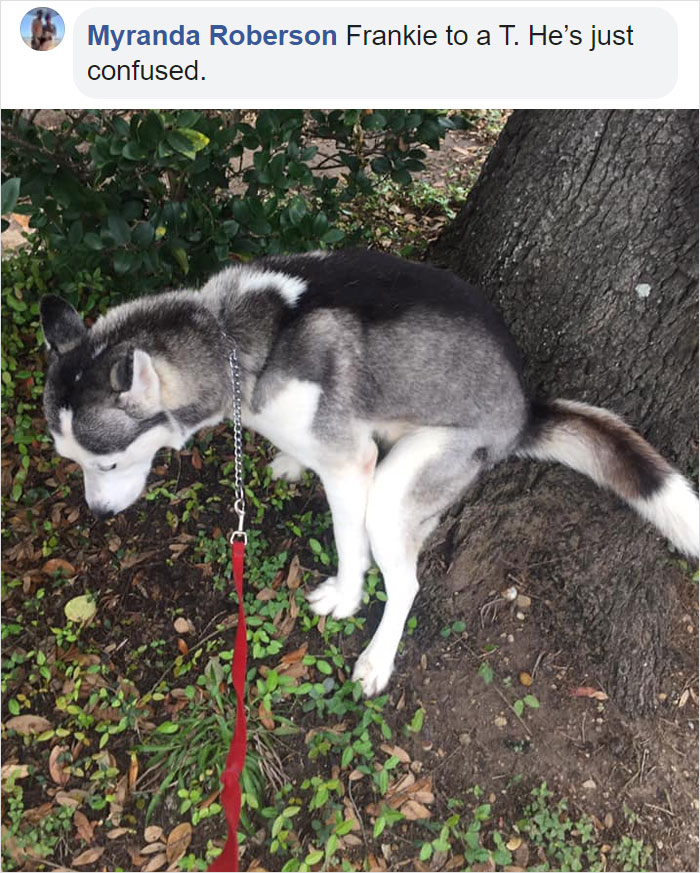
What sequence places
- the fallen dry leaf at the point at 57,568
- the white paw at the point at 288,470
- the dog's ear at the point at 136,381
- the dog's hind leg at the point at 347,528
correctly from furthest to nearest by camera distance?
the white paw at the point at 288,470, the fallen dry leaf at the point at 57,568, the dog's hind leg at the point at 347,528, the dog's ear at the point at 136,381

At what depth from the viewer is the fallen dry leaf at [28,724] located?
303 centimetres

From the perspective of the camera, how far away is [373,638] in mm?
3242

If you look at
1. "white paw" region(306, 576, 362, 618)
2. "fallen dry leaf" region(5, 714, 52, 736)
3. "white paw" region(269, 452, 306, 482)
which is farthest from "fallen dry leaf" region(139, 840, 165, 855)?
"white paw" region(269, 452, 306, 482)

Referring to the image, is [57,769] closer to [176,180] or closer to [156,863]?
[156,863]

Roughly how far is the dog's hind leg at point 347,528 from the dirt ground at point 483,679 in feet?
0.58

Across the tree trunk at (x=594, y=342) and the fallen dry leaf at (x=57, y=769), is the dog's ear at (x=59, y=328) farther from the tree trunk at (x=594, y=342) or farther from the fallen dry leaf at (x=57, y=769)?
the tree trunk at (x=594, y=342)

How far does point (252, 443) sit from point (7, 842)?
2164mm

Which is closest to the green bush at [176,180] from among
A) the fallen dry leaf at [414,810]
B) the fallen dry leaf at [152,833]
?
the fallen dry leaf at [152,833]

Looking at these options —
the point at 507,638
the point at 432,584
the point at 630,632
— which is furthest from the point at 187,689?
the point at 630,632

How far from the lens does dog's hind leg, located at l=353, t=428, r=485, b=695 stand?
9.80 ft

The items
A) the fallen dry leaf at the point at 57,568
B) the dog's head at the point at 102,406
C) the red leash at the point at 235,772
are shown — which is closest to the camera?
the red leash at the point at 235,772

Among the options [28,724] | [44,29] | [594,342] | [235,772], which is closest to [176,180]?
[44,29]

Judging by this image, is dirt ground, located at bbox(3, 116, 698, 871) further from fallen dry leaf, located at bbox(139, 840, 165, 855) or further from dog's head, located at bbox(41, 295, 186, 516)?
dog's head, located at bbox(41, 295, 186, 516)

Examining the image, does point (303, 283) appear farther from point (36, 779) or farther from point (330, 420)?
point (36, 779)
